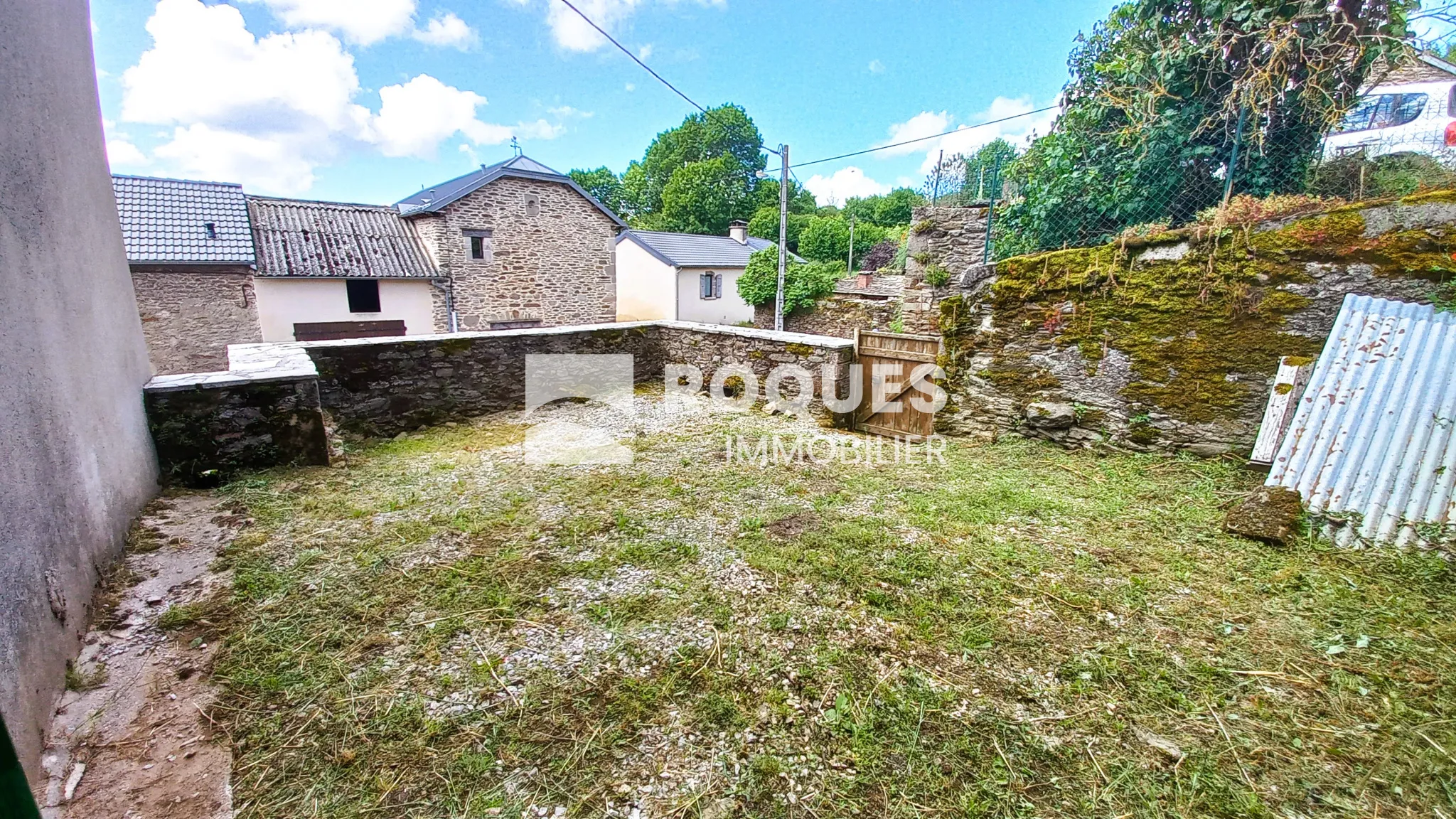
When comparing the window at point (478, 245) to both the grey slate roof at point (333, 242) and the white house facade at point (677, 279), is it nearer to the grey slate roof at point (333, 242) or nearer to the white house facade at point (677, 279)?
the grey slate roof at point (333, 242)

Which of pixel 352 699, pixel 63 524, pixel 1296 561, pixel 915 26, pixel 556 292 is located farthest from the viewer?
pixel 556 292

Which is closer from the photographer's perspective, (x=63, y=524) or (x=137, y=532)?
(x=63, y=524)

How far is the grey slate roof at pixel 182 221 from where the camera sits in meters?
11.4

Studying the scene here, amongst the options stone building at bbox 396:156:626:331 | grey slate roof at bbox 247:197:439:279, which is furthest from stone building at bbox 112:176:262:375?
stone building at bbox 396:156:626:331

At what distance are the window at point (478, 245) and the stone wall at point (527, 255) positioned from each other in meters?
A: 0.07

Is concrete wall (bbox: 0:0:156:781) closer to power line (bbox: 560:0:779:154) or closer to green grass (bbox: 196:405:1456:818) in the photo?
green grass (bbox: 196:405:1456:818)

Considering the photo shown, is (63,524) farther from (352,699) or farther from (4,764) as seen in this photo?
(4,764)

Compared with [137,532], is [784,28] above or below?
above

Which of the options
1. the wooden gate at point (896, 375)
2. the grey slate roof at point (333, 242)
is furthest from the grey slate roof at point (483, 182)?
the wooden gate at point (896, 375)

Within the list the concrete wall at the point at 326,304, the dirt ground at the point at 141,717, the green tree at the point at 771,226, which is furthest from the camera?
the green tree at the point at 771,226

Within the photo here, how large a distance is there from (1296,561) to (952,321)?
3.02 m

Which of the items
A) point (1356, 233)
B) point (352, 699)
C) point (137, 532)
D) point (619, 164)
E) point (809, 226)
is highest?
point (619, 164)

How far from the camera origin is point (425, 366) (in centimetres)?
581

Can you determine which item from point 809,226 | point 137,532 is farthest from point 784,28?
point 809,226
